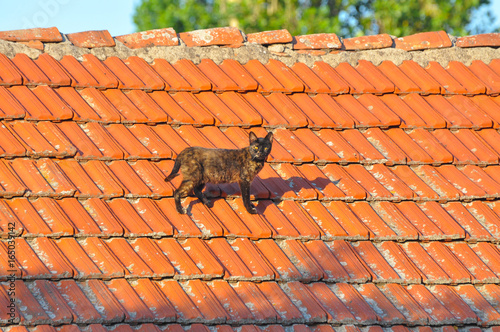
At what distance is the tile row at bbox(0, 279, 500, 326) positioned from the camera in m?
3.73

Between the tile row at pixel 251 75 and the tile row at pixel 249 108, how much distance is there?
2.7 inches

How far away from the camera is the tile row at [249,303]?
3727mm

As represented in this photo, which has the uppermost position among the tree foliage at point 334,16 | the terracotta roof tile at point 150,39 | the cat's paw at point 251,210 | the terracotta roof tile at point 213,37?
the tree foliage at point 334,16

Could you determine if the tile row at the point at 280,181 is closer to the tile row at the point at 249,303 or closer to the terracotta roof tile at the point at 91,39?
the tile row at the point at 249,303

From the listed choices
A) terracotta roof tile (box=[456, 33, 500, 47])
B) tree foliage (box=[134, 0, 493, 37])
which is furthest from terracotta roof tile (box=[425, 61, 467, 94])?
tree foliage (box=[134, 0, 493, 37])

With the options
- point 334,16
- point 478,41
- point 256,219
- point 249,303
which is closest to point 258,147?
point 256,219

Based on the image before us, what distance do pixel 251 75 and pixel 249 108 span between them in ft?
1.73

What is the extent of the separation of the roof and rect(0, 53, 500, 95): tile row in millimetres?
20

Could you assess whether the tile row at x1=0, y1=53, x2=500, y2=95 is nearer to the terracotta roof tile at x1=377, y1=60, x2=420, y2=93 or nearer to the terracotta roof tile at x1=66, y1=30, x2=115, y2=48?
the terracotta roof tile at x1=377, y1=60, x2=420, y2=93

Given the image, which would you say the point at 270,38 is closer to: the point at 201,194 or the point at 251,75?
the point at 251,75

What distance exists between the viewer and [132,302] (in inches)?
151

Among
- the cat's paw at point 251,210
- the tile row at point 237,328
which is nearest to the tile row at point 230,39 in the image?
the cat's paw at point 251,210

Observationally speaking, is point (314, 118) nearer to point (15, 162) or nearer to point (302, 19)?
point (15, 162)

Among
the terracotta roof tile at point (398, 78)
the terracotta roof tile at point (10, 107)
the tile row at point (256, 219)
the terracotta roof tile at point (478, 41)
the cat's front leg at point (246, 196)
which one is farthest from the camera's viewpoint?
the terracotta roof tile at point (478, 41)
